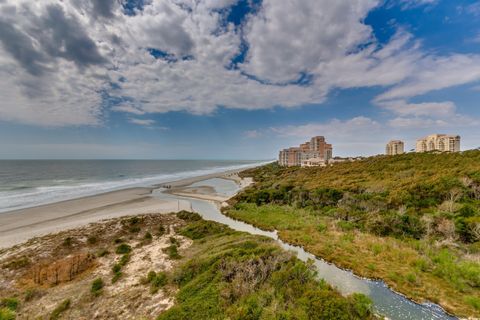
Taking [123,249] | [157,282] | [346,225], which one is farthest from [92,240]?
[346,225]

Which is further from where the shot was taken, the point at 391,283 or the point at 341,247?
the point at 341,247

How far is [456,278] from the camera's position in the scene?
9359mm

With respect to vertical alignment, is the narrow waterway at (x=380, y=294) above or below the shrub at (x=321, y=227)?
below

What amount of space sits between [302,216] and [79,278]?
18.0 m

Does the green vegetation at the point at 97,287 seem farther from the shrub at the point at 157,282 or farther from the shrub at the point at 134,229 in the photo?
the shrub at the point at 134,229

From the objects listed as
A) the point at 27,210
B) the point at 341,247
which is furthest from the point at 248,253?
the point at 27,210

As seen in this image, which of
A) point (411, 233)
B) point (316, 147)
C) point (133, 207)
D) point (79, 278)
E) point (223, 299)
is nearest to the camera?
point (223, 299)

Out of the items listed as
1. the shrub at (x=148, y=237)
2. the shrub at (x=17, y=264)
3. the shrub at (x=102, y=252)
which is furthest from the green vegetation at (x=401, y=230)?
the shrub at (x=17, y=264)

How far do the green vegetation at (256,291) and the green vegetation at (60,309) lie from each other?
10.8 feet

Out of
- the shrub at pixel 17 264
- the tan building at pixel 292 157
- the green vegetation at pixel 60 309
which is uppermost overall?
the tan building at pixel 292 157

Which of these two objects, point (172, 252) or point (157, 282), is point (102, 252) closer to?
point (172, 252)

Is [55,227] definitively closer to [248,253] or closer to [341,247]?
[248,253]

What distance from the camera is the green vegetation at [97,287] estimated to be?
378 inches

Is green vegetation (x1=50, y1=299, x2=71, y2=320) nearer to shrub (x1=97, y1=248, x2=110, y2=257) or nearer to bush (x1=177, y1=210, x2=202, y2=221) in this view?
shrub (x1=97, y1=248, x2=110, y2=257)
